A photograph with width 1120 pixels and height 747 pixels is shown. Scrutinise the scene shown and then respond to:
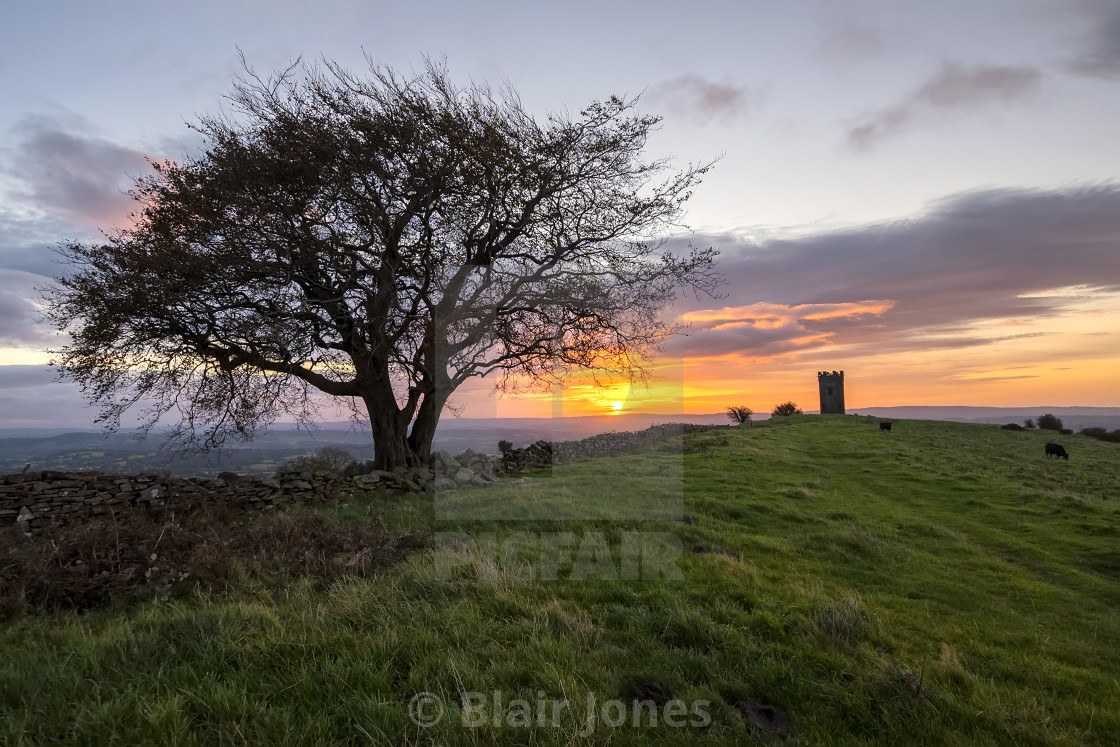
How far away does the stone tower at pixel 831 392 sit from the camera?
67.0m

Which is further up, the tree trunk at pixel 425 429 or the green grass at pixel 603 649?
the tree trunk at pixel 425 429

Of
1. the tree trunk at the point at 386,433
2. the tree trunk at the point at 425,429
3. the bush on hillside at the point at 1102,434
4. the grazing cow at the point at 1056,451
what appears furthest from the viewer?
the bush on hillside at the point at 1102,434

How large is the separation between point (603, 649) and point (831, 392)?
71846 millimetres

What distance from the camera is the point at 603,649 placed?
494 cm

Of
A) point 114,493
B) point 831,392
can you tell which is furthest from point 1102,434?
point 114,493

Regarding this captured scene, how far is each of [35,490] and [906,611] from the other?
656 inches

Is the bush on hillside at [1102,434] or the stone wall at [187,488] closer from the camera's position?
the stone wall at [187,488]

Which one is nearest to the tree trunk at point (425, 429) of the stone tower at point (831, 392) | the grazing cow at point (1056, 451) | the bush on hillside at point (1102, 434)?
the grazing cow at point (1056, 451)

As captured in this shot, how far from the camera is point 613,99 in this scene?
16.7m

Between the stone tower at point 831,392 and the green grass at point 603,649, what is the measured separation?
2411 inches

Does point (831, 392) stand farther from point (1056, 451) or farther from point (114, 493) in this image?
point (114, 493)

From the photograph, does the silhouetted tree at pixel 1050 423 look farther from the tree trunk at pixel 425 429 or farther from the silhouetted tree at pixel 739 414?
the tree trunk at pixel 425 429

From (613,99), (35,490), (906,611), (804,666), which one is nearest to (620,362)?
(613,99)

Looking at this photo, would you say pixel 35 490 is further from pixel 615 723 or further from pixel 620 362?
pixel 620 362
